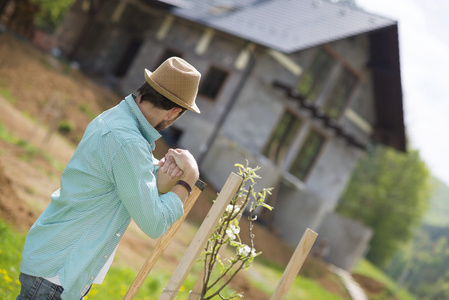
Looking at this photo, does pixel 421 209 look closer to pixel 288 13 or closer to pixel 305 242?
pixel 288 13

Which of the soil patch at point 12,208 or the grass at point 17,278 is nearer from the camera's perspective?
the grass at point 17,278

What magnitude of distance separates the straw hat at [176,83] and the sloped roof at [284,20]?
48.2 feet

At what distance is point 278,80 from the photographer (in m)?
19.1

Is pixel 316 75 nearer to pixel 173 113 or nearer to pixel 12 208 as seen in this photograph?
pixel 12 208

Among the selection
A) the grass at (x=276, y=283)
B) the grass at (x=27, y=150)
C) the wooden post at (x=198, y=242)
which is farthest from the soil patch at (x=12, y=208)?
the grass at (x=276, y=283)

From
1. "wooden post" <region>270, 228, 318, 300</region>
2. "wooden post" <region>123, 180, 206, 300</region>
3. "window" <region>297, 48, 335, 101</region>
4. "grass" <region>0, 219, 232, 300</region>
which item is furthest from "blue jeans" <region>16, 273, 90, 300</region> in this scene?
"window" <region>297, 48, 335, 101</region>

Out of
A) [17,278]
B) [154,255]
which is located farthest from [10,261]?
[154,255]

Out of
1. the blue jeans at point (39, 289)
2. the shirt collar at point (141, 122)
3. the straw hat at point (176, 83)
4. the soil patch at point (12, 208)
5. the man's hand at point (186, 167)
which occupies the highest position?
the straw hat at point (176, 83)

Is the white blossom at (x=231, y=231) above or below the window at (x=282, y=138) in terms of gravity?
below

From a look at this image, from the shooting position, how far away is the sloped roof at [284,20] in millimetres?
17922

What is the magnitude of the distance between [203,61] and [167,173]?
17.7 m

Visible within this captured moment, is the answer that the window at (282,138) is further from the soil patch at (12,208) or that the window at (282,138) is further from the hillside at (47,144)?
the soil patch at (12,208)

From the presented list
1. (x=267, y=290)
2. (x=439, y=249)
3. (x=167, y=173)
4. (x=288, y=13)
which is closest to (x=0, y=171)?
(x=167, y=173)

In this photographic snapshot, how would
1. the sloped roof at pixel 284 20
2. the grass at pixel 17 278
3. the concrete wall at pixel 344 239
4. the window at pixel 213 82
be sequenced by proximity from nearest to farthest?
the grass at pixel 17 278 → the sloped roof at pixel 284 20 → the window at pixel 213 82 → the concrete wall at pixel 344 239
